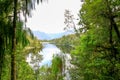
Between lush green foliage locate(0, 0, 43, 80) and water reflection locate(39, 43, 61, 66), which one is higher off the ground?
lush green foliage locate(0, 0, 43, 80)

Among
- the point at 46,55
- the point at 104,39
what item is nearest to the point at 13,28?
the point at 104,39

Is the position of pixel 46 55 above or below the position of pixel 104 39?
below

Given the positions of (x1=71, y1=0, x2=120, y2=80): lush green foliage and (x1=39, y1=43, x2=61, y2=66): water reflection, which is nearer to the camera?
(x1=71, y1=0, x2=120, y2=80): lush green foliage

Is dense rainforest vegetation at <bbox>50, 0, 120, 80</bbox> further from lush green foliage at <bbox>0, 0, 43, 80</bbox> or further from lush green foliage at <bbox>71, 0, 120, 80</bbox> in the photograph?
lush green foliage at <bbox>0, 0, 43, 80</bbox>

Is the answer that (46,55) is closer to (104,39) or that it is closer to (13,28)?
(104,39)

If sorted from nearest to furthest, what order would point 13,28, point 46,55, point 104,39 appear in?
point 13,28 < point 104,39 < point 46,55

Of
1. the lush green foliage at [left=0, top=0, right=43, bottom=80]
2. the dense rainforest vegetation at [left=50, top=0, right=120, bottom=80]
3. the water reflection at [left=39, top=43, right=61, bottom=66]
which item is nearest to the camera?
the lush green foliage at [left=0, top=0, right=43, bottom=80]

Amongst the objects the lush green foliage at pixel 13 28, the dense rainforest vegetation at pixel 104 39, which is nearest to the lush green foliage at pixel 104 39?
the dense rainforest vegetation at pixel 104 39

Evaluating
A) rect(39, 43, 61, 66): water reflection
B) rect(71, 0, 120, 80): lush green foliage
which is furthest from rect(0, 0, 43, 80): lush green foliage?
rect(39, 43, 61, 66): water reflection

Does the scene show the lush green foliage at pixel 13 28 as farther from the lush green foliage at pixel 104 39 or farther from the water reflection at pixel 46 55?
the water reflection at pixel 46 55

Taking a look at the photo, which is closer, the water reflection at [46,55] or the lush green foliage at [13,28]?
the lush green foliage at [13,28]

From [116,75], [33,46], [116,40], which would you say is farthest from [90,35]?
[33,46]

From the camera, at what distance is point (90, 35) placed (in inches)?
761

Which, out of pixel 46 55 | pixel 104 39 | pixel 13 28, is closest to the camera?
pixel 13 28
